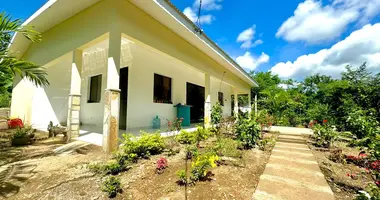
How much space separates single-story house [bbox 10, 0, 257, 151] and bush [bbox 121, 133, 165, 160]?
41cm

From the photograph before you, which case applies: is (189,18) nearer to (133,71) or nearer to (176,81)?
(133,71)

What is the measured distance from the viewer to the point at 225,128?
563cm

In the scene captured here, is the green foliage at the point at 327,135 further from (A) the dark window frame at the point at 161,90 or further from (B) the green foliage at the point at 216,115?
(A) the dark window frame at the point at 161,90

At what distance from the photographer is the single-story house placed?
3.70 metres

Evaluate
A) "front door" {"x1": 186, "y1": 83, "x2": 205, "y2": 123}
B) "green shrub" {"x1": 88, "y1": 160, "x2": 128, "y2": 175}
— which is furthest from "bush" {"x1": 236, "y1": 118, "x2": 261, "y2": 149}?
"front door" {"x1": 186, "y1": 83, "x2": 205, "y2": 123}

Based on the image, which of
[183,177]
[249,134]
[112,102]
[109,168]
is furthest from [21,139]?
[249,134]

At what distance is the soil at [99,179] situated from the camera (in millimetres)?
2061

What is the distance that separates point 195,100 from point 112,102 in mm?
7195

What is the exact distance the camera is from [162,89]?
7.69 meters

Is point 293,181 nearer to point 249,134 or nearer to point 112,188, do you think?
point 249,134

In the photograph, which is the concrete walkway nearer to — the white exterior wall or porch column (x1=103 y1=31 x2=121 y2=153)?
porch column (x1=103 y1=31 x2=121 y2=153)

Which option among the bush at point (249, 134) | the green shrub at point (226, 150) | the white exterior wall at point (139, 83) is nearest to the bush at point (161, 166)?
the green shrub at point (226, 150)

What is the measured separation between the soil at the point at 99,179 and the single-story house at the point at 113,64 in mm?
822

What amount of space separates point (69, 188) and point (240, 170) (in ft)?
8.40
